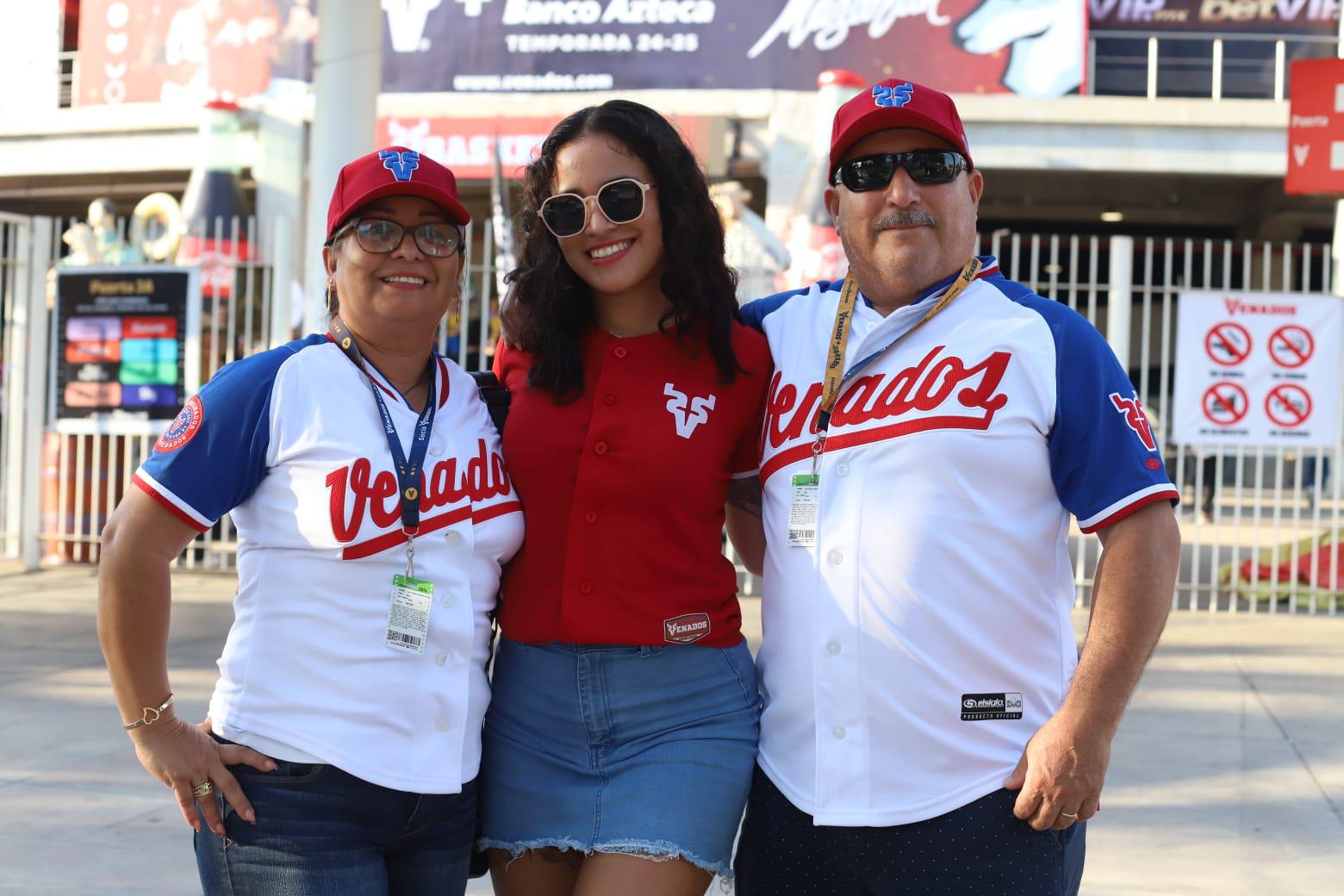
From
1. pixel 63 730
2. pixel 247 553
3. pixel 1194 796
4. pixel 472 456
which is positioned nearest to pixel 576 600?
pixel 472 456

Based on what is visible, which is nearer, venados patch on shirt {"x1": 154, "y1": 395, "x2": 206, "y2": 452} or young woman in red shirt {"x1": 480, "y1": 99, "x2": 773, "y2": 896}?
venados patch on shirt {"x1": 154, "y1": 395, "x2": 206, "y2": 452}

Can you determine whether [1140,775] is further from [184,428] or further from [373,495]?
[184,428]

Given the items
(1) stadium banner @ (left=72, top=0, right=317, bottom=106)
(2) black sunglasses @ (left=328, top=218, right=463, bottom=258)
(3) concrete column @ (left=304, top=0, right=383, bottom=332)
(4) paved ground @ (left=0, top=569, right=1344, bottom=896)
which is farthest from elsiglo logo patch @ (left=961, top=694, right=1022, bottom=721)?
(1) stadium banner @ (left=72, top=0, right=317, bottom=106)

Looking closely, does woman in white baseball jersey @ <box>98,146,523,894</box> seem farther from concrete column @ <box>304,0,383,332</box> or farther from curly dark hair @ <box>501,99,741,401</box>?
concrete column @ <box>304,0,383,332</box>

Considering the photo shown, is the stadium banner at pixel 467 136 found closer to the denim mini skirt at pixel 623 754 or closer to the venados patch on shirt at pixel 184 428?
the denim mini skirt at pixel 623 754

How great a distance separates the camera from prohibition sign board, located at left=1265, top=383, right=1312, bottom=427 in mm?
9789

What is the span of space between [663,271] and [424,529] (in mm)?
784

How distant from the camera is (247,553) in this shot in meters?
2.54

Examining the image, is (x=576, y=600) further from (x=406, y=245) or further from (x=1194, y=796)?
(x=1194, y=796)

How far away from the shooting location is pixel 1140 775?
5.71 m

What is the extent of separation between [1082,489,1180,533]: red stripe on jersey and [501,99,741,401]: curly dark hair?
0.79 metres

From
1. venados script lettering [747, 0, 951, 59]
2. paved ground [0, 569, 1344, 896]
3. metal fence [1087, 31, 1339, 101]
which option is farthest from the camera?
metal fence [1087, 31, 1339, 101]

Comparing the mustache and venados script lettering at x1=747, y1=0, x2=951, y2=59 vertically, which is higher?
venados script lettering at x1=747, y1=0, x2=951, y2=59

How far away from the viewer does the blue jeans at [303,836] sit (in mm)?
2371
